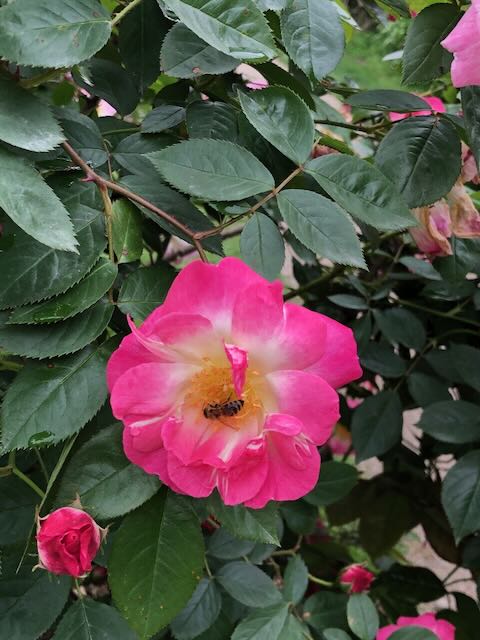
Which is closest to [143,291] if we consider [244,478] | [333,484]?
[244,478]

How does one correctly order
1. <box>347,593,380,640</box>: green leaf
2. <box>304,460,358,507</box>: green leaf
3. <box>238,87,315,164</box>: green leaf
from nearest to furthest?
<box>238,87,315,164</box>: green leaf, <box>347,593,380,640</box>: green leaf, <box>304,460,358,507</box>: green leaf

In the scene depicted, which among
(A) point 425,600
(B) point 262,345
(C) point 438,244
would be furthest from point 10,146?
(A) point 425,600

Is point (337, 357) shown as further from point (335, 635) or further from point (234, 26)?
point (335, 635)

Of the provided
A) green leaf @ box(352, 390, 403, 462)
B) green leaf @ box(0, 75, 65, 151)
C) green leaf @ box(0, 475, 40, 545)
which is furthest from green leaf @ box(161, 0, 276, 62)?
green leaf @ box(352, 390, 403, 462)

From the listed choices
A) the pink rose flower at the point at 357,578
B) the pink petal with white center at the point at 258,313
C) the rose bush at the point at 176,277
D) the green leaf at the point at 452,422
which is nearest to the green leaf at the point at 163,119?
the rose bush at the point at 176,277

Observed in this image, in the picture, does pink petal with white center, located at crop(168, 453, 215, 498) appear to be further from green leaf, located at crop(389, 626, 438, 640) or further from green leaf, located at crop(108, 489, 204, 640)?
green leaf, located at crop(389, 626, 438, 640)

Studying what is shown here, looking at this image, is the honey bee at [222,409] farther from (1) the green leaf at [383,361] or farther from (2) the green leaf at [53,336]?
(1) the green leaf at [383,361]
